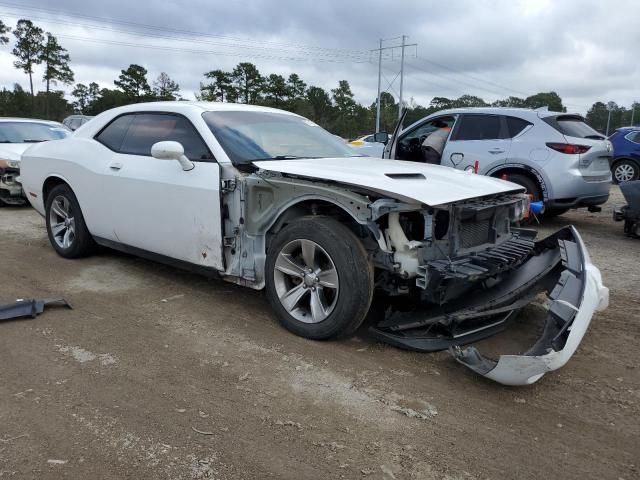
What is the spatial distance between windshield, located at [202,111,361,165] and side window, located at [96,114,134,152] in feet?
3.44

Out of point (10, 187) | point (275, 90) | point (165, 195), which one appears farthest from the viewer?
point (275, 90)

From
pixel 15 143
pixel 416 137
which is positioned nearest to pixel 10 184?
pixel 15 143

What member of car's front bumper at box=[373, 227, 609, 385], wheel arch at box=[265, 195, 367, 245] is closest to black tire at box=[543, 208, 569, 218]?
car's front bumper at box=[373, 227, 609, 385]

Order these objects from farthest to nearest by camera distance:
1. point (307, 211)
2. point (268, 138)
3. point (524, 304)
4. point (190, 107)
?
point (190, 107) < point (268, 138) < point (307, 211) < point (524, 304)

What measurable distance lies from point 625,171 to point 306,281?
12732 millimetres

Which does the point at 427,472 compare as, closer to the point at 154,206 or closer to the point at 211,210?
the point at 211,210

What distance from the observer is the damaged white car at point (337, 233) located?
314cm

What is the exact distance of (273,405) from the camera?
2.74m

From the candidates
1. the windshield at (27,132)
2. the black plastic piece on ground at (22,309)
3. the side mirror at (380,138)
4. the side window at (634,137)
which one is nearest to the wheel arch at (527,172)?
the side mirror at (380,138)

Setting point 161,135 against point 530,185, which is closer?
point 161,135

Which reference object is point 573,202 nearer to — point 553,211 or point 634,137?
point 553,211

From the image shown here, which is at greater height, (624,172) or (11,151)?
(11,151)

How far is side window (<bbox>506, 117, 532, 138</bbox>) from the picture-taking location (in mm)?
7719

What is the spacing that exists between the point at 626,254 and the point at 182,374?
5681 millimetres
